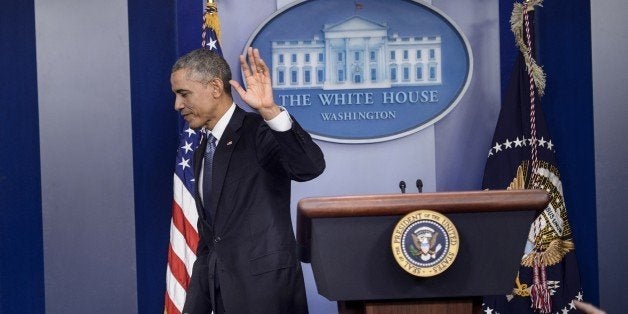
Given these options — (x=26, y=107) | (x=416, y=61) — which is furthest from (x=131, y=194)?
(x=416, y=61)

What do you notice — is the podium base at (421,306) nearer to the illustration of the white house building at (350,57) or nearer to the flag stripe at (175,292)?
the flag stripe at (175,292)

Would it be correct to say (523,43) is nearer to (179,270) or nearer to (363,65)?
(363,65)

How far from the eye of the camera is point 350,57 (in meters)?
3.96

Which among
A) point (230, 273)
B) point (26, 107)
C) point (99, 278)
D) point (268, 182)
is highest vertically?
point (26, 107)

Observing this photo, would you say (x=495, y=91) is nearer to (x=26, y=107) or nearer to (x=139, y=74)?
(x=139, y=74)

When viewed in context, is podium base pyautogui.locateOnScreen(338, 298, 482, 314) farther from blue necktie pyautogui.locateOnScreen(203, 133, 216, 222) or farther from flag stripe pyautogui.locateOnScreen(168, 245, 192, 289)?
flag stripe pyautogui.locateOnScreen(168, 245, 192, 289)

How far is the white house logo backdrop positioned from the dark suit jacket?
4.55 feet

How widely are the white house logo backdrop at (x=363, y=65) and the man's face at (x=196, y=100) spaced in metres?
1.30

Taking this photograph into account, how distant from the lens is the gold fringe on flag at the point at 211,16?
3.68 metres

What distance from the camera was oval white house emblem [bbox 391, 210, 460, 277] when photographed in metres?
1.61

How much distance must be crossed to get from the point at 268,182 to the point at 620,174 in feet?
7.06

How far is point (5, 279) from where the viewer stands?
407 cm

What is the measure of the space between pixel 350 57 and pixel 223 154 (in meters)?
1.54

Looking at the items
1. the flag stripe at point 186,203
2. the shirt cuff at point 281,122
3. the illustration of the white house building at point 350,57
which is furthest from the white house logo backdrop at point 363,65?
the shirt cuff at point 281,122
